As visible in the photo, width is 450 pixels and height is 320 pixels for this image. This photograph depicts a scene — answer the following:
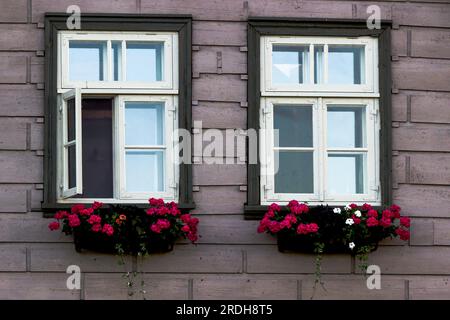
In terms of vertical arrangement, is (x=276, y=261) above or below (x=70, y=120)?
below

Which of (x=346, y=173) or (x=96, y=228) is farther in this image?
(x=346, y=173)

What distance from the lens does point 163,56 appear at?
1140 cm

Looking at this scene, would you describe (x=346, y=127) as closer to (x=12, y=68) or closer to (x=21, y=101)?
(x=21, y=101)

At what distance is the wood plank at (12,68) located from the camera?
11.2m

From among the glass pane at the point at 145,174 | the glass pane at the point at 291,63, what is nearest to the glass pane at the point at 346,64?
the glass pane at the point at 291,63

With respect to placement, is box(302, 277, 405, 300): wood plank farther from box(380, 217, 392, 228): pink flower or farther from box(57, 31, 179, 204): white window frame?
box(57, 31, 179, 204): white window frame

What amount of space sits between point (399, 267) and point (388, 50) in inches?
67.6

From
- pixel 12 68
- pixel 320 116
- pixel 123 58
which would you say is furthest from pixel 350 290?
pixel 12 68

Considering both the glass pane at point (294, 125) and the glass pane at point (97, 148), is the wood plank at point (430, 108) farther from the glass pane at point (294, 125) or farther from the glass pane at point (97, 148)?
the glass pane at point (97, 148)

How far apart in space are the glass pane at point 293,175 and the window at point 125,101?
29.9 inches

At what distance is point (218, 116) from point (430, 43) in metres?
1.80

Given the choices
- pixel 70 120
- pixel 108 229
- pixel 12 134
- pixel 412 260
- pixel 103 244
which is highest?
pixel 70 120

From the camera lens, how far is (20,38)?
11.3m

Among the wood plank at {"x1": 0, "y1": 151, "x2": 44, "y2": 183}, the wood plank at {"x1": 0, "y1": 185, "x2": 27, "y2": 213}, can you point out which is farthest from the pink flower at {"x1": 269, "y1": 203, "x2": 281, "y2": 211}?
the wood plank at {"x1": 0, "y1": 185, "x2": 27, "y2": 213}
